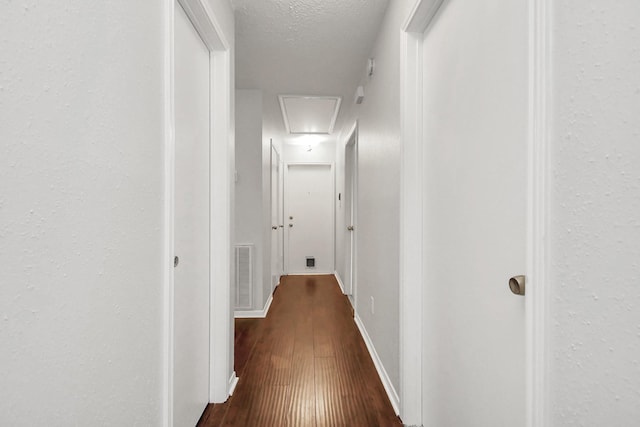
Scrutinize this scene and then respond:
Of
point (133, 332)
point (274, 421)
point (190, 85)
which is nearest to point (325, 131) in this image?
point (190, 85)

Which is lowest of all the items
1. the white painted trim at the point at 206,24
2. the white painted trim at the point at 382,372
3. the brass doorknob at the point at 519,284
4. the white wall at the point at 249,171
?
the white painted trim at the point at 382,372

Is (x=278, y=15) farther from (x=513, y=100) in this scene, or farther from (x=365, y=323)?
(x=365, y=323)

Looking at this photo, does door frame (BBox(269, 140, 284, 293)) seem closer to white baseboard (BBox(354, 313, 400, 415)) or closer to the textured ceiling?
the textured ceiling

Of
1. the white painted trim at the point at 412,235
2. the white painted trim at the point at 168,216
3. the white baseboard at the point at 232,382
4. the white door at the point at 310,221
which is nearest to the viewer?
the white painted trim at the point at 168,216

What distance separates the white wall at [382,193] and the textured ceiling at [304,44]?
16 cm

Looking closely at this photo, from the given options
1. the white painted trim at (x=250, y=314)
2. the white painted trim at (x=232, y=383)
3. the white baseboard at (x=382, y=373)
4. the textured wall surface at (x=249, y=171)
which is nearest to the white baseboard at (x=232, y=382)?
the white painted trim at (x=232, y=383)

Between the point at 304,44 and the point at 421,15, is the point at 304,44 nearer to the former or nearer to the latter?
the point at 304,44

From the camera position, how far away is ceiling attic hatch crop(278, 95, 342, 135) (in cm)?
349

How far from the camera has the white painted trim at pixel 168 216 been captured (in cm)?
108

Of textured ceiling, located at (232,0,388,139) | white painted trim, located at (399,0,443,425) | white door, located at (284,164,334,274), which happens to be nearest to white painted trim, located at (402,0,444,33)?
white painted trim, located at (399,0,443,425)

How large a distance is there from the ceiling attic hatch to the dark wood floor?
93.6 inches

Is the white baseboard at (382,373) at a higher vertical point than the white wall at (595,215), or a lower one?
lower

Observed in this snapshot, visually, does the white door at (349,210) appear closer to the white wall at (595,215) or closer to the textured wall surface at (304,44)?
the textured wall surface at (304,44)

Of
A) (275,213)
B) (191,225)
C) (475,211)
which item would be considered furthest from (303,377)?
(275,213)
